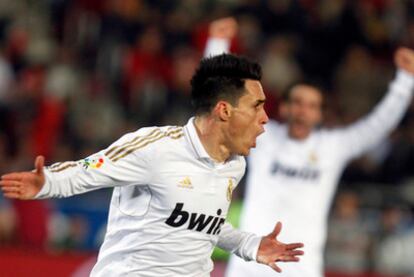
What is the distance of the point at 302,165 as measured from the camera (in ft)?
24.5

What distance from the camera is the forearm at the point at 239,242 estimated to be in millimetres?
5609

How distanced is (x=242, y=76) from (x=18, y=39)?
834 cm

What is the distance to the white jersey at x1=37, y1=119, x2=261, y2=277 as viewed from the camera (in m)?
5.14

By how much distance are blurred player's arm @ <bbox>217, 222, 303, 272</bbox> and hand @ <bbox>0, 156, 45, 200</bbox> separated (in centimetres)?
118

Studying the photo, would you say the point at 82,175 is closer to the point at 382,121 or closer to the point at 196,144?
the point at 196,144

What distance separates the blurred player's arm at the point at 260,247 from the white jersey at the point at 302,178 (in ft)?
5.05

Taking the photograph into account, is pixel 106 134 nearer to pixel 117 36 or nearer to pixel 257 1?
pixel 117 36

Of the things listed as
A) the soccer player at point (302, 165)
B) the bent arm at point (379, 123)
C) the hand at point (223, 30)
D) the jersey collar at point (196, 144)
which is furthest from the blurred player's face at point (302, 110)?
the jersey collar at point (196, 144)

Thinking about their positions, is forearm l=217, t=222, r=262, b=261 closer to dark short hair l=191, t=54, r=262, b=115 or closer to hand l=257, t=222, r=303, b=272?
hand l=257, t=222, r=303, b=272

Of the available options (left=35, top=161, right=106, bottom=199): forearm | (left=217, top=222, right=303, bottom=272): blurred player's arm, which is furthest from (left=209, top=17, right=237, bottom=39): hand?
(left=35, top=161, right=106, bottom=199): forearm

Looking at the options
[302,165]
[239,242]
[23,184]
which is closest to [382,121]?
[302,165]

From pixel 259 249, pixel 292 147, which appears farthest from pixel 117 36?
pixel 259 249

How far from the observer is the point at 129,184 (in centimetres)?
517

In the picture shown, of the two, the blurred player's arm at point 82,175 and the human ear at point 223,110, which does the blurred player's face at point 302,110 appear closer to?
the human ear at point 223,110
